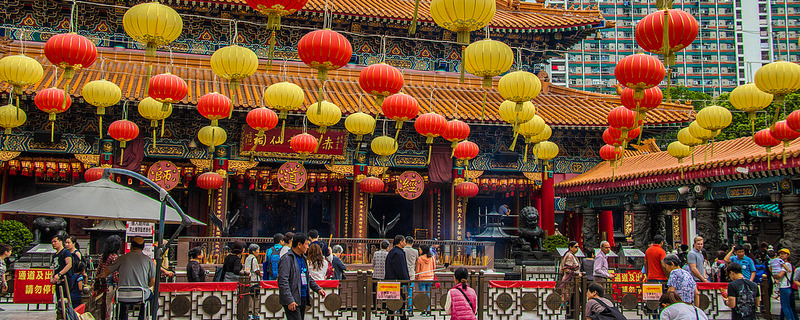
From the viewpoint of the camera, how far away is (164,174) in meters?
15.8

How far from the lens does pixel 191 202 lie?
59.2ft

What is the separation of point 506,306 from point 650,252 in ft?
9.60

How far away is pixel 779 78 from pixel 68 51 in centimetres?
978

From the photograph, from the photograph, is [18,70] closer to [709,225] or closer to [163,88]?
[163,88]

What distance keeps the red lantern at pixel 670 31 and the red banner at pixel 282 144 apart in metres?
9.67

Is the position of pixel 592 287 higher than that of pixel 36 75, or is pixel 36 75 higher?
pixel 36 75

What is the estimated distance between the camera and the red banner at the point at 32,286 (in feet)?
34.3

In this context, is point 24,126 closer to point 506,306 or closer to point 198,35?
point 198,35

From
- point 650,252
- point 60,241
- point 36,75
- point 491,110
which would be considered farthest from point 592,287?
point 491,110

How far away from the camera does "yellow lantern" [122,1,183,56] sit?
309 inches

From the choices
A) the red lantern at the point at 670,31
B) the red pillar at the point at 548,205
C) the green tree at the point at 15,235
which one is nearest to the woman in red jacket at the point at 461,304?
the red lantern at the point at 670,31

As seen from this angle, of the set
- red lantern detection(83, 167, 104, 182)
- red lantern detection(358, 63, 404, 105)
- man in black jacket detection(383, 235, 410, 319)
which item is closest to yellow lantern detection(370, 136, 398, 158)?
red lantern detection(358, 63, 404, 105)

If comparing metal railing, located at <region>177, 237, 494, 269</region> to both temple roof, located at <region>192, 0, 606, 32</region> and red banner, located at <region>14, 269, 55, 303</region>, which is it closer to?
red banner, located at <region>14, 269, 55, 303</region>

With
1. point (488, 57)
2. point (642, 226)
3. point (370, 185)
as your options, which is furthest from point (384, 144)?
point (642, 226)
